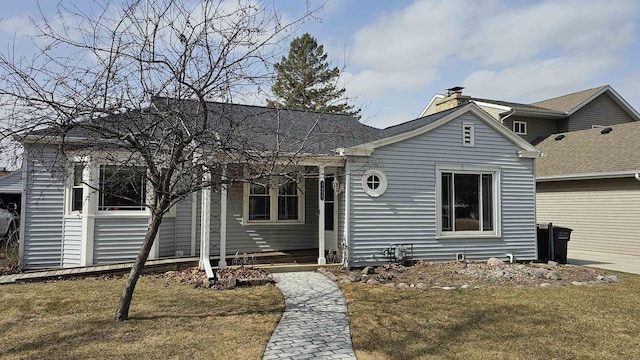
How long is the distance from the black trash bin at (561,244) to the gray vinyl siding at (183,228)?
9.48 metres

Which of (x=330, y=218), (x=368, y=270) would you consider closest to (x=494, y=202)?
(x=368, y=270)

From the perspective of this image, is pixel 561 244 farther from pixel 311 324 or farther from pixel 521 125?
pixel 521 125

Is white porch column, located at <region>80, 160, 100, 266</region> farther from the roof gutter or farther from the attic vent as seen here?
the roof gutter

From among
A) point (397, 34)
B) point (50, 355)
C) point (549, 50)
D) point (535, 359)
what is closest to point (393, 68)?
point (397, 34)

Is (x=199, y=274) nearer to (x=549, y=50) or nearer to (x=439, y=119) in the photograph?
(x=439, y=119)

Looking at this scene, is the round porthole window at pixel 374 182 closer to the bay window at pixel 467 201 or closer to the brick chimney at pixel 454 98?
the bay window at pixel 467 201

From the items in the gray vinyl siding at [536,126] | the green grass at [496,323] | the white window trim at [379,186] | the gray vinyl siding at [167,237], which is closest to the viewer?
the green grass at [496,323]

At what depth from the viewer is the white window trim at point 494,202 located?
35.4ft

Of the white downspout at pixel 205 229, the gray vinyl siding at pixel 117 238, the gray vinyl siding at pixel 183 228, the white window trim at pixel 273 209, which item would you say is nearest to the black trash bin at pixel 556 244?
the white window trim at pixel 273 209

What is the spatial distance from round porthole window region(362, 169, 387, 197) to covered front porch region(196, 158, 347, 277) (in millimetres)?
533

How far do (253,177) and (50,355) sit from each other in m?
2.99

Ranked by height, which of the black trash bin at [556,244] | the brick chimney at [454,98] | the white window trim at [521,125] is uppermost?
the brick chimney at [454,98]

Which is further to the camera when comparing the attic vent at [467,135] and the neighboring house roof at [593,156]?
the neighboring house roof at [593,156]

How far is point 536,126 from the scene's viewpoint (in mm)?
21250
